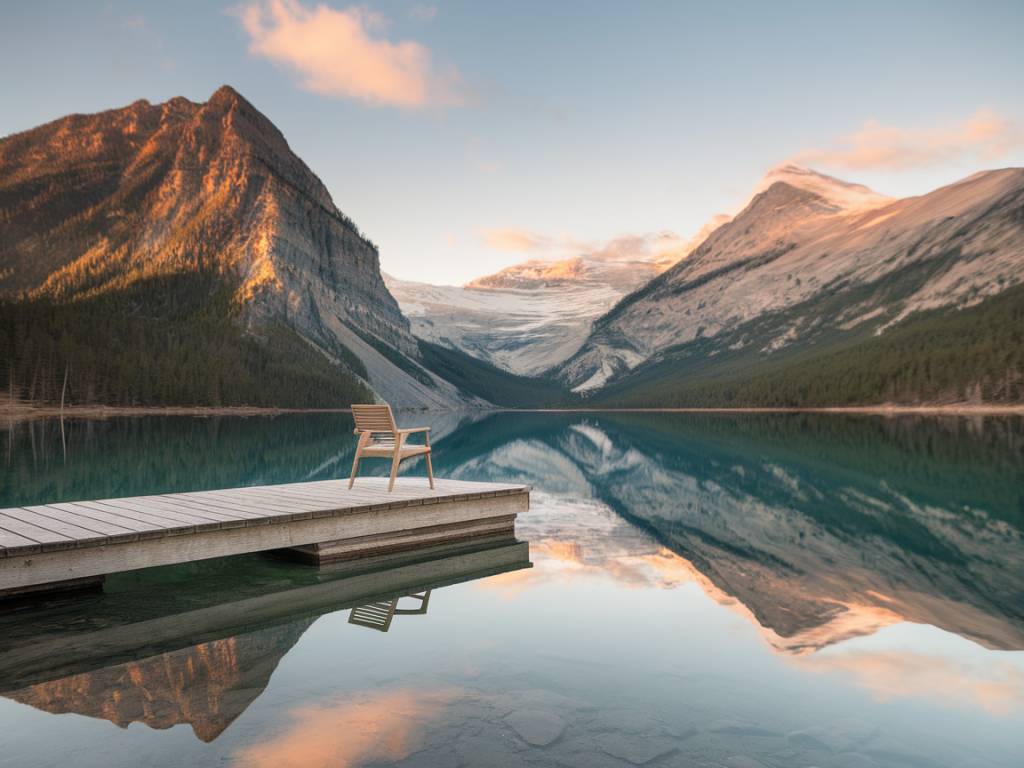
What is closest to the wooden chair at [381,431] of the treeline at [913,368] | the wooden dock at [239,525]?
the wooden dock at [239,525]

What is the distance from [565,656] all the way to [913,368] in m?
129

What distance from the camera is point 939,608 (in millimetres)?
12602

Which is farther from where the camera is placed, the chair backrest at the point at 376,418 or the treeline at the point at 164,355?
the treeline at the point at 164,355

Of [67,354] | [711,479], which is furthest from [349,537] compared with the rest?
[67,354]

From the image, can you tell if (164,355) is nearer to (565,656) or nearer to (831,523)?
(831,523)

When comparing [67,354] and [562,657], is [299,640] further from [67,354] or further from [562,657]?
[67,354]

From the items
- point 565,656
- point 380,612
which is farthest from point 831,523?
point 380,612

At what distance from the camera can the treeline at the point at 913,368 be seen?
366 feet

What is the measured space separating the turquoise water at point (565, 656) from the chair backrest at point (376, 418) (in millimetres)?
3000

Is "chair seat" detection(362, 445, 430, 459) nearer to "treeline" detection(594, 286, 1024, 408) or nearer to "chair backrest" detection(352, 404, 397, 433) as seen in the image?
"chair backrest" detection(352, 404, 397, 433)

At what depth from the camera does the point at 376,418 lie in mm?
16953

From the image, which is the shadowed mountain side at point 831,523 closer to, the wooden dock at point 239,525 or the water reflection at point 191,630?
the wooden dock at point 239,525

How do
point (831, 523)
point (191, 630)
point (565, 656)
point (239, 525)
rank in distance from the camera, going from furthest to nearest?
point (831, 523) → point (239, 525) → point (191, 630) → point (565, 656)

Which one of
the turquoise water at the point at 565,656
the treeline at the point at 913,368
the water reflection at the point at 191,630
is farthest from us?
the treeline at the point at 913,368
